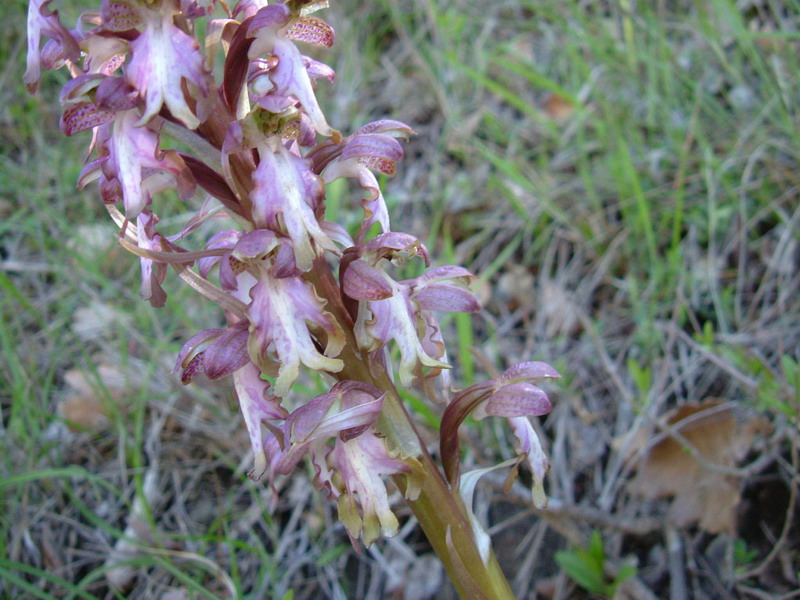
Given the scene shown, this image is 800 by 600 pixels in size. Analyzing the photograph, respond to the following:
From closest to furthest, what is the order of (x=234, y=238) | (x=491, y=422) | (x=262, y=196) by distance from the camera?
(x=262, y=196) → (x=234, y=238) → (x=491, y=422)

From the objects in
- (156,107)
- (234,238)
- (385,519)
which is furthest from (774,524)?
(156,107)

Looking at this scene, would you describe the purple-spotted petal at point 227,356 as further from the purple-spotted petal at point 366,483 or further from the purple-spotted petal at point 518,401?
the purple-spotted petal at point 518,401

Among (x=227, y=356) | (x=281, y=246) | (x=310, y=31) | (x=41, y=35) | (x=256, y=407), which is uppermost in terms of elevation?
(x=41, y=35)

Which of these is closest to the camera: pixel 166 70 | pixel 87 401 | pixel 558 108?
pixel 166 70

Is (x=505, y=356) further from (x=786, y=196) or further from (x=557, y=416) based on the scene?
(x=786, y=196)

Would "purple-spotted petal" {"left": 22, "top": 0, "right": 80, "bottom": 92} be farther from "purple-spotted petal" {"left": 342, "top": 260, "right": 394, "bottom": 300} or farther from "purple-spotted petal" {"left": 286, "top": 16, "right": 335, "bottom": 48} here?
"purple-spotted petal" {"left": 342, "top": 260, "right": 394, "bottom": 300}

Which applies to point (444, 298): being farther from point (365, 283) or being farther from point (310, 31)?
point (310, 31)

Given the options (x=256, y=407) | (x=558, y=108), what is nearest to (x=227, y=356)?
(x=256, y=407)
